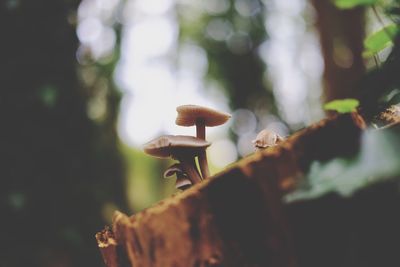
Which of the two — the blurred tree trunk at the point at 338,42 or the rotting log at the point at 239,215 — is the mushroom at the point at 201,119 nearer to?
the rotting log at the point at 239,215

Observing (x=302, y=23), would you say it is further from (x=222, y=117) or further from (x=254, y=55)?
(x=222, y=117)

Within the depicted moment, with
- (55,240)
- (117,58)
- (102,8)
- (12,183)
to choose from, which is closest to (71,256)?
(55,240)

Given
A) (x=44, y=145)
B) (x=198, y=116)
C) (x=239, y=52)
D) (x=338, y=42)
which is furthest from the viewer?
(x=239, y=52)

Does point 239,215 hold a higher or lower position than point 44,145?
lower

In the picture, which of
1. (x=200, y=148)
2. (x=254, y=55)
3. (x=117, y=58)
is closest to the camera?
(x=200, y=148)

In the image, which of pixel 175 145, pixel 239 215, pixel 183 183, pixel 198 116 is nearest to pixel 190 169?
pixel 183 183

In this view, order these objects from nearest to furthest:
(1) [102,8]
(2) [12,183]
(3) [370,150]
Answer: (3) [370,150], (2) [12,183], (1) [102,8]

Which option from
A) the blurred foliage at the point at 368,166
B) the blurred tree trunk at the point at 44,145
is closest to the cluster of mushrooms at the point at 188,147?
the blurred foliage at the point at 368,166

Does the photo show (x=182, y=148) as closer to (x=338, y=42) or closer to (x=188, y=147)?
(x=188, y=147)
